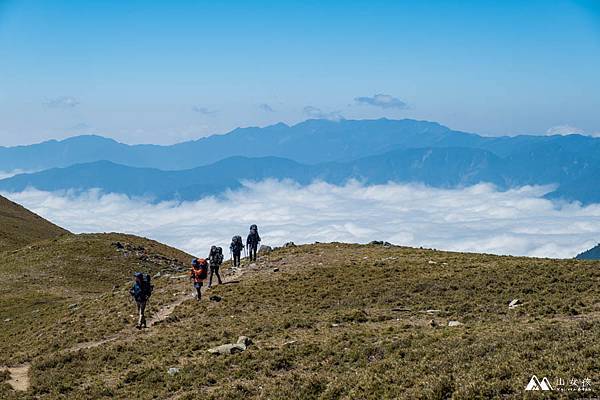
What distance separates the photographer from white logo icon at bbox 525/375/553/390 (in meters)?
13.5

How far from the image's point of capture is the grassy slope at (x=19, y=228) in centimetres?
9219

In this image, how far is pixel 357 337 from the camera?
23.5 m

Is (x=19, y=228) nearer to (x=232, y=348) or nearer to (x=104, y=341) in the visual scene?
(x=104, y=341)


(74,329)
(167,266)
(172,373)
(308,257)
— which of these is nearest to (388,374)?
(172,373)

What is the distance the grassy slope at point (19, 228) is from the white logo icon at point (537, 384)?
8747 cm

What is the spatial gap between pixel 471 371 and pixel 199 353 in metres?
12.4

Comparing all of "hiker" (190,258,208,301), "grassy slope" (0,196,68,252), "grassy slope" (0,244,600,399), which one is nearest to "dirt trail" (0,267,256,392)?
"grassy slope" (0,244,600,399)

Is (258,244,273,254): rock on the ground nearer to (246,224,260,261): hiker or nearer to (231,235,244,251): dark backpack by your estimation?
(246,224,260,261): hiker

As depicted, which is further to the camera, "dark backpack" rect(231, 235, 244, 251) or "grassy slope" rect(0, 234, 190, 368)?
"dark backpack" rect(231, 235, 244, 251)

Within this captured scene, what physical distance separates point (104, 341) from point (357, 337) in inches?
549

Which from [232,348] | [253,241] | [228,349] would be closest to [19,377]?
[228,349]

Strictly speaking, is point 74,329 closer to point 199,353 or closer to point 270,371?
point 199,353

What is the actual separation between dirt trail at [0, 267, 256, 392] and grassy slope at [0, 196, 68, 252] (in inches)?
2370

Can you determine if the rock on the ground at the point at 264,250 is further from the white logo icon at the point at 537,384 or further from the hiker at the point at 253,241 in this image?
the white logo icon at the point at 537,384
